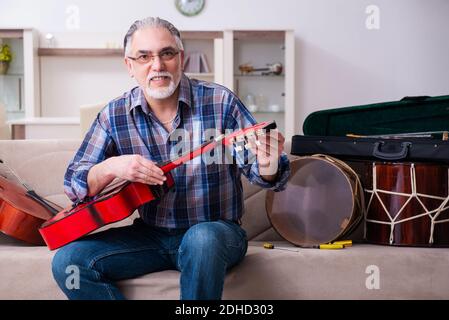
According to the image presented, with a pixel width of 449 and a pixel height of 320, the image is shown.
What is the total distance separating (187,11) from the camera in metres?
6.40

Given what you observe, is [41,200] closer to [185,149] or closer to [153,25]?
[185,149]

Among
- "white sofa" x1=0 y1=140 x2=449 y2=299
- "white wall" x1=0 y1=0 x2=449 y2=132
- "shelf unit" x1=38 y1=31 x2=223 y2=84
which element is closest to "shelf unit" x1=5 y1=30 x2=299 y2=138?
"shelf unit" x1=38 y1=31 x2=223 y2=84

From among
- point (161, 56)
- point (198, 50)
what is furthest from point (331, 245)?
point (198, 50)

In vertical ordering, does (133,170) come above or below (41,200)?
above

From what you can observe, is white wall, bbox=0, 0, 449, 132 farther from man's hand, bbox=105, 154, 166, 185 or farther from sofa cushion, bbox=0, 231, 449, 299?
man's hand, bbox=105, 154, 166, 185

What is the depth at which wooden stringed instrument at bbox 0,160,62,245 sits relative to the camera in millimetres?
2100

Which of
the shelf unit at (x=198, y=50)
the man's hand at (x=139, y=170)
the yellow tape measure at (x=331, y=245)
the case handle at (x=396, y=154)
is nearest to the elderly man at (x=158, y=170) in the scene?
the man's hand at (x=139, y=170)

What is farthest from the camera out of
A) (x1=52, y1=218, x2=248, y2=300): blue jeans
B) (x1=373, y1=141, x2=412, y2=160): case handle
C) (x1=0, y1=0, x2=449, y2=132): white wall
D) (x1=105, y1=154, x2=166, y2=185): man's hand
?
(x1=0, y1=0, x2=449, y2=132): white wall

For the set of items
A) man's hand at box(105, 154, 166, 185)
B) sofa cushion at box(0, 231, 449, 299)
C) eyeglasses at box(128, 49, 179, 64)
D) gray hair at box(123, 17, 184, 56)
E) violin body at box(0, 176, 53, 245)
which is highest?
gray hair at box(123, 17, 184, 56)

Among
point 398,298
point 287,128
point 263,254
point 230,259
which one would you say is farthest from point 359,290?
point 287,128

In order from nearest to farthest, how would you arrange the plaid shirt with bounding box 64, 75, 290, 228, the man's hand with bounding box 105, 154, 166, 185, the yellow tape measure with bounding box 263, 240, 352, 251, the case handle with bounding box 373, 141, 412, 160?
1. the man's hand with bounding box 105, 154, 166, 185
2. the plaid shirt with bounding box 64, 75, 290, 228
3. the yellow tape measure with bounding box 263, 240, 352, 251
4. the case handle with bounding box 373, 141, 412, 160

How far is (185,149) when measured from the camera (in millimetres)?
1918

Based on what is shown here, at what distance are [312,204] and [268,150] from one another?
54 cm

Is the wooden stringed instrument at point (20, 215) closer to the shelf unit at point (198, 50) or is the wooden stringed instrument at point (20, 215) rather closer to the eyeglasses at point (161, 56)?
the eyeglasses at point (161, 56)
